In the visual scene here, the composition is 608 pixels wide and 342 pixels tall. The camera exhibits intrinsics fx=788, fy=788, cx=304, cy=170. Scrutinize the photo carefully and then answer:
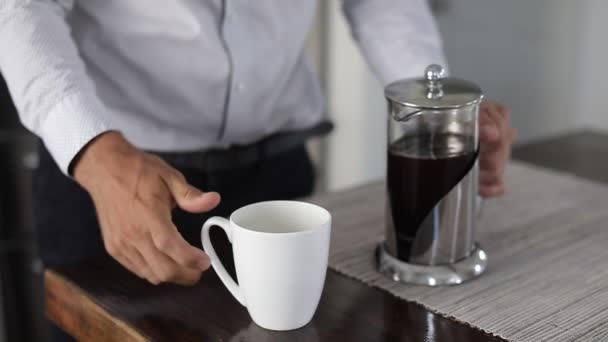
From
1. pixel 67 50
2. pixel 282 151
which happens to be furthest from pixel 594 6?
pixel 67 50

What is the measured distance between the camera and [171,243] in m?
0.72

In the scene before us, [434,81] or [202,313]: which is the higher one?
[434,81]

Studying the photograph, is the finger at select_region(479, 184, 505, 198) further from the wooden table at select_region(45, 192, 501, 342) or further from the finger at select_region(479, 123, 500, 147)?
the wooden table at select_region(45, 192, 501, 342)

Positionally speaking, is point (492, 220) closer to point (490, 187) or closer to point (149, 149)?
point (490, 187)

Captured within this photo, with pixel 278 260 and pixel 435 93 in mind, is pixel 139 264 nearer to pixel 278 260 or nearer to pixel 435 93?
pixel 278 260

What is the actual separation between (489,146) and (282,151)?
1.25ft

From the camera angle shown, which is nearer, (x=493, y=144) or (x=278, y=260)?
(x=278, y=260)

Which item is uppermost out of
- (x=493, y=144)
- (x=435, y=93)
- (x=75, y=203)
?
(x=435, y=93)

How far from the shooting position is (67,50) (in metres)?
0.85

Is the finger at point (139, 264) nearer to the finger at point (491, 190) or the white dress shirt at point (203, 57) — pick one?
the white dress shirt at point (203, 57)

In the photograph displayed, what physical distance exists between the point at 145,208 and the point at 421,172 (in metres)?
0.27

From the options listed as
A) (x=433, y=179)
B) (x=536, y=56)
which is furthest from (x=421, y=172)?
(x=536, y=56)

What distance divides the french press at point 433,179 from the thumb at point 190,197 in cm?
21

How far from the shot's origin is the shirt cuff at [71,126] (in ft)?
2.60
